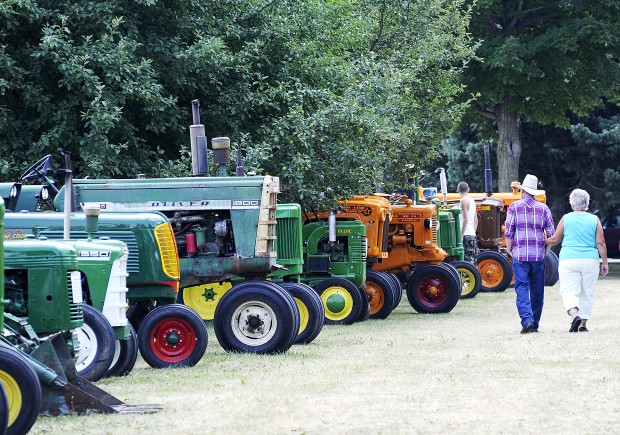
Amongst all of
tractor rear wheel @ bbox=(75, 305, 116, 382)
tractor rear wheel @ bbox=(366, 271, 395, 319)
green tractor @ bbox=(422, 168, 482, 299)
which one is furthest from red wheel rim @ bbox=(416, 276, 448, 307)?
tractor rear wheel @ bbox=(75, 305, 116, 382)

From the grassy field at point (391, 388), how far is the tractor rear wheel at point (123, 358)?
3.6 inches

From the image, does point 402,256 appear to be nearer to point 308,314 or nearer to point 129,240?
point 308,314

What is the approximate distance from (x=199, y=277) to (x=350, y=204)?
215 inches

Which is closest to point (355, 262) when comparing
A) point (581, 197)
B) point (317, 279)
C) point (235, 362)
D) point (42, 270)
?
point (317, 279)

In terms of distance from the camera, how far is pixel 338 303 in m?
17.2

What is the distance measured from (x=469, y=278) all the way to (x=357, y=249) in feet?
20.1

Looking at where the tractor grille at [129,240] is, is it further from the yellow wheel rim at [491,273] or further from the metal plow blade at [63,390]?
the yellow wheel rim at [491,273]

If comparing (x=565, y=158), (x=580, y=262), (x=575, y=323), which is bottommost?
(x=575, y=323)

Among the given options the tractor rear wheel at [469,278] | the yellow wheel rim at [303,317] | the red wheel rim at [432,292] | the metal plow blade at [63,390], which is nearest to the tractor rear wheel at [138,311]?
the yellow wheel rim at [303,317]

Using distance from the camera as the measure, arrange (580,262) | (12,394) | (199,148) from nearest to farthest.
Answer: (12,394) → (199,148) → (580,262)

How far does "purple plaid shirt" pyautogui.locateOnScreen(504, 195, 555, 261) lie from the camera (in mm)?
15312

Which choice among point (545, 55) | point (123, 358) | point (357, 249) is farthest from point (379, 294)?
point (545, 55)

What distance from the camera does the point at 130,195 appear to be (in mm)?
13617

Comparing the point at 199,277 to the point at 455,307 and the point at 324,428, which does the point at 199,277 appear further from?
the point at 455,307
